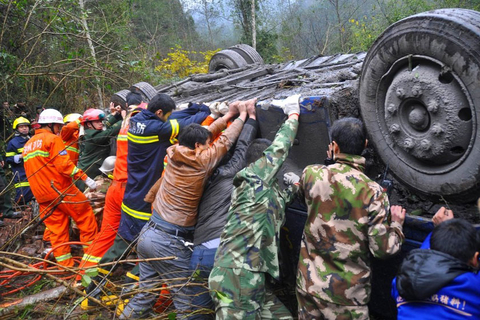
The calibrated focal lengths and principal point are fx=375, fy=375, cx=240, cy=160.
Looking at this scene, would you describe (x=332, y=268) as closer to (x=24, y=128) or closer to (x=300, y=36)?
(x=24, y=128)

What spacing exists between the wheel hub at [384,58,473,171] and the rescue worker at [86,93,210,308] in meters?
1.89

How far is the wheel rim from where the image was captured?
200 cm

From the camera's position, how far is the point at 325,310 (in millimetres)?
2156

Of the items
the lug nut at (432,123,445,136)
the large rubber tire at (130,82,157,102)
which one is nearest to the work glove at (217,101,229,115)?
the lug nut at (432,123,445,136)

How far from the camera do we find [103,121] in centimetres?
543

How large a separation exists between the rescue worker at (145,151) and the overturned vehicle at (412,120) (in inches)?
40.8

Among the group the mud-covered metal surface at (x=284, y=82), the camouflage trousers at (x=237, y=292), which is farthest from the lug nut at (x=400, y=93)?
the camouflage trousers at (x=237, y=292)

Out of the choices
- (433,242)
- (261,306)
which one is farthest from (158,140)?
(433,242)

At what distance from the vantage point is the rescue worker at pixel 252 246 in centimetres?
234

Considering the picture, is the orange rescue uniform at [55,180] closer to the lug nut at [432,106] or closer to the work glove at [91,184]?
the work glove at [91,184]

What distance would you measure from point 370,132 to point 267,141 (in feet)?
2.83

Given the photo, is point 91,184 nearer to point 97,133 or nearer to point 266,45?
point 97,133

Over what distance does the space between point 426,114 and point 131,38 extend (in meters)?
14.9

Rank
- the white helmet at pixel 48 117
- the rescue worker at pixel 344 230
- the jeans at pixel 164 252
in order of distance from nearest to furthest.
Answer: the rescue worker at pixel 344 230
the jeans at pixel 164 252
the white helmet at pixel 48 117
